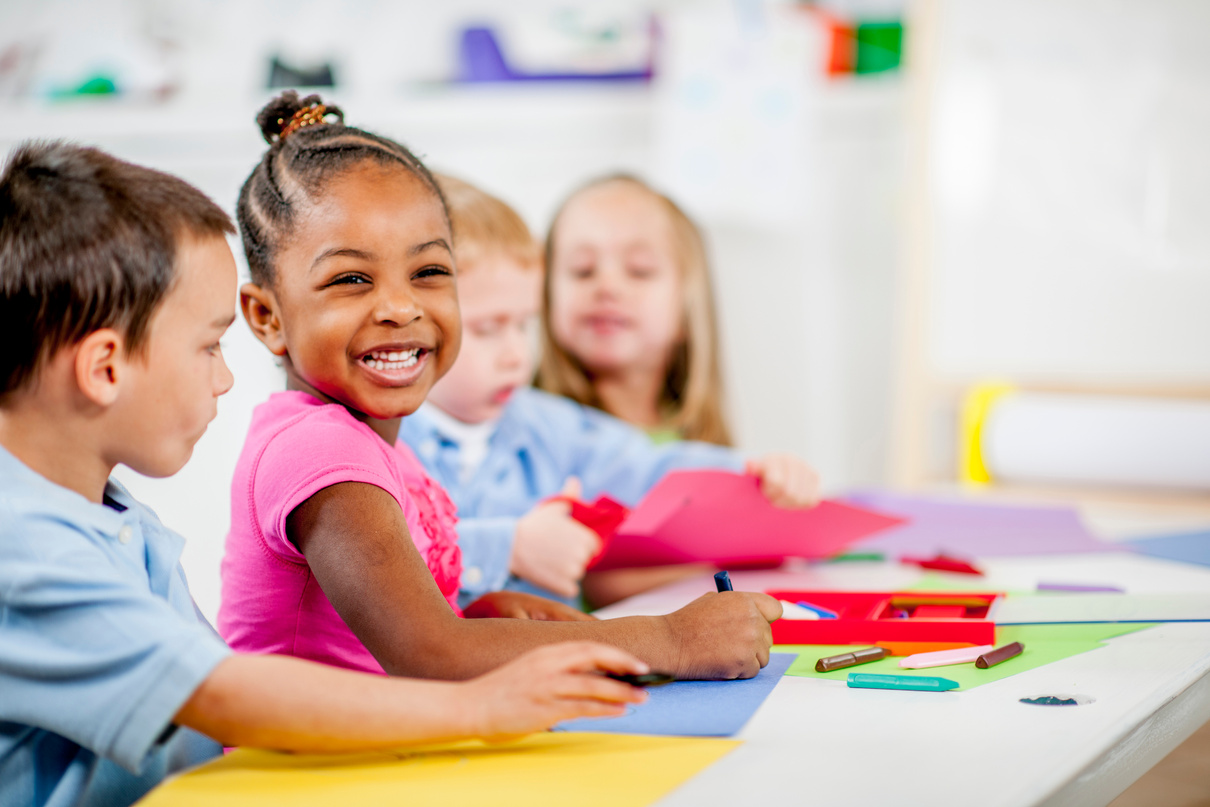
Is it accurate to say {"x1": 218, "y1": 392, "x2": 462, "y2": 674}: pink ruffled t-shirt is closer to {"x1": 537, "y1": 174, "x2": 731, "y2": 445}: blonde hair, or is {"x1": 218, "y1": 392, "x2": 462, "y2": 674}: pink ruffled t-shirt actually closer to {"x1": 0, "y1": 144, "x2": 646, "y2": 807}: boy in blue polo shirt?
{"x1": 0, "y1": 144, "x2": 646, "y2": 807}: boy in blue polo shirt

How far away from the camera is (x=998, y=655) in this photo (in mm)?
630

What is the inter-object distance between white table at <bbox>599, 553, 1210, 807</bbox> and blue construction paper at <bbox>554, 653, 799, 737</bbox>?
0.04ft

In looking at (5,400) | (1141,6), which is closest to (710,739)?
(5,400)

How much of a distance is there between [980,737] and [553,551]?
0.43 metres

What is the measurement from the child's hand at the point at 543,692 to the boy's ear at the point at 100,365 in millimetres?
206

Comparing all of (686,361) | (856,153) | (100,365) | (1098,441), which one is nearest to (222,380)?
(100,365)

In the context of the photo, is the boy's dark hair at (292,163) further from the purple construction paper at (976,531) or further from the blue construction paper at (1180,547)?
the blue construction paper at (1180,547)

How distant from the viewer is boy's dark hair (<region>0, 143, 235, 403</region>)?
18.3 inches

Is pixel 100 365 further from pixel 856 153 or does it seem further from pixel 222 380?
pixel 856 153

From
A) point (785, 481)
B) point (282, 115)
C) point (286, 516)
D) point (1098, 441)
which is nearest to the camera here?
point (286, 516)

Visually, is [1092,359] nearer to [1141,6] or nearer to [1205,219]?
[1205,219]

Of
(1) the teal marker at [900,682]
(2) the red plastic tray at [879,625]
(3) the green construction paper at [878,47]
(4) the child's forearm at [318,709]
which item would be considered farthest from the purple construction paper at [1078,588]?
(3) the green construction paper at [878,47]

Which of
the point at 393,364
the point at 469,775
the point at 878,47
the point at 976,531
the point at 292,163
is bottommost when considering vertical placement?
the point at 976,531

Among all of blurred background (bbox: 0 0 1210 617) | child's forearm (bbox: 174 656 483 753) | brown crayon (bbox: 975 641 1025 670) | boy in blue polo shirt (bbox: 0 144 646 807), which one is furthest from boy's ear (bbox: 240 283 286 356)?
blurred background (bbox: 0 0 1210 617)
